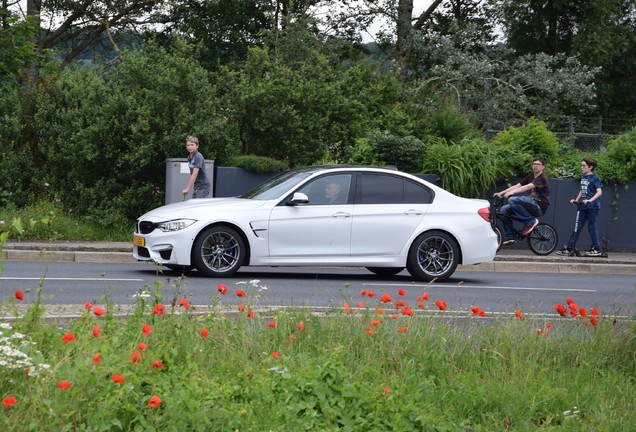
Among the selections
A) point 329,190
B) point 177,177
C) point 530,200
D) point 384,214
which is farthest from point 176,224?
point 530,200

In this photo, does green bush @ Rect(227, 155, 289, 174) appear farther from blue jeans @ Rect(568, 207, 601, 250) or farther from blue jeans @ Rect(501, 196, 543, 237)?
blue jeans @ Rect(568, 207, 601, 250)

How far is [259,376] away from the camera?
594 cm

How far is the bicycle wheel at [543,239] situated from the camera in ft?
68.2

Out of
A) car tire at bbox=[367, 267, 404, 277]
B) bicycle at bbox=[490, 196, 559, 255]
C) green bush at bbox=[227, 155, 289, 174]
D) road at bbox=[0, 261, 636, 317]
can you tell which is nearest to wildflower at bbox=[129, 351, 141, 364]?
road at bbox=[0, 261, 636, 317]

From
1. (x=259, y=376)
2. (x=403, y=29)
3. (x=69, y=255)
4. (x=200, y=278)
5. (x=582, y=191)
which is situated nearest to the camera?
(x=259, y=376)

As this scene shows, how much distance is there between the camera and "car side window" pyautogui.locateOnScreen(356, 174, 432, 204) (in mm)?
14742

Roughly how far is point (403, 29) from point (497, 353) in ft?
101

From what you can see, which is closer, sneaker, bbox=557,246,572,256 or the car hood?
the car hood

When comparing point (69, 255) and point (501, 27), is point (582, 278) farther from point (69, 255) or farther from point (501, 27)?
point (501, 27)

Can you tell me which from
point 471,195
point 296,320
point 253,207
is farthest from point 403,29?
point 296,320

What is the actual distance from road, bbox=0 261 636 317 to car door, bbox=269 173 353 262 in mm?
412

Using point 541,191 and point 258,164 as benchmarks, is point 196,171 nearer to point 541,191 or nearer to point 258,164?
→ point 258,164

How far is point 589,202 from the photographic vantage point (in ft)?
66.7

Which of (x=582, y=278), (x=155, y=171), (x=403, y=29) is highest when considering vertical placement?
(x=403, y=29)
